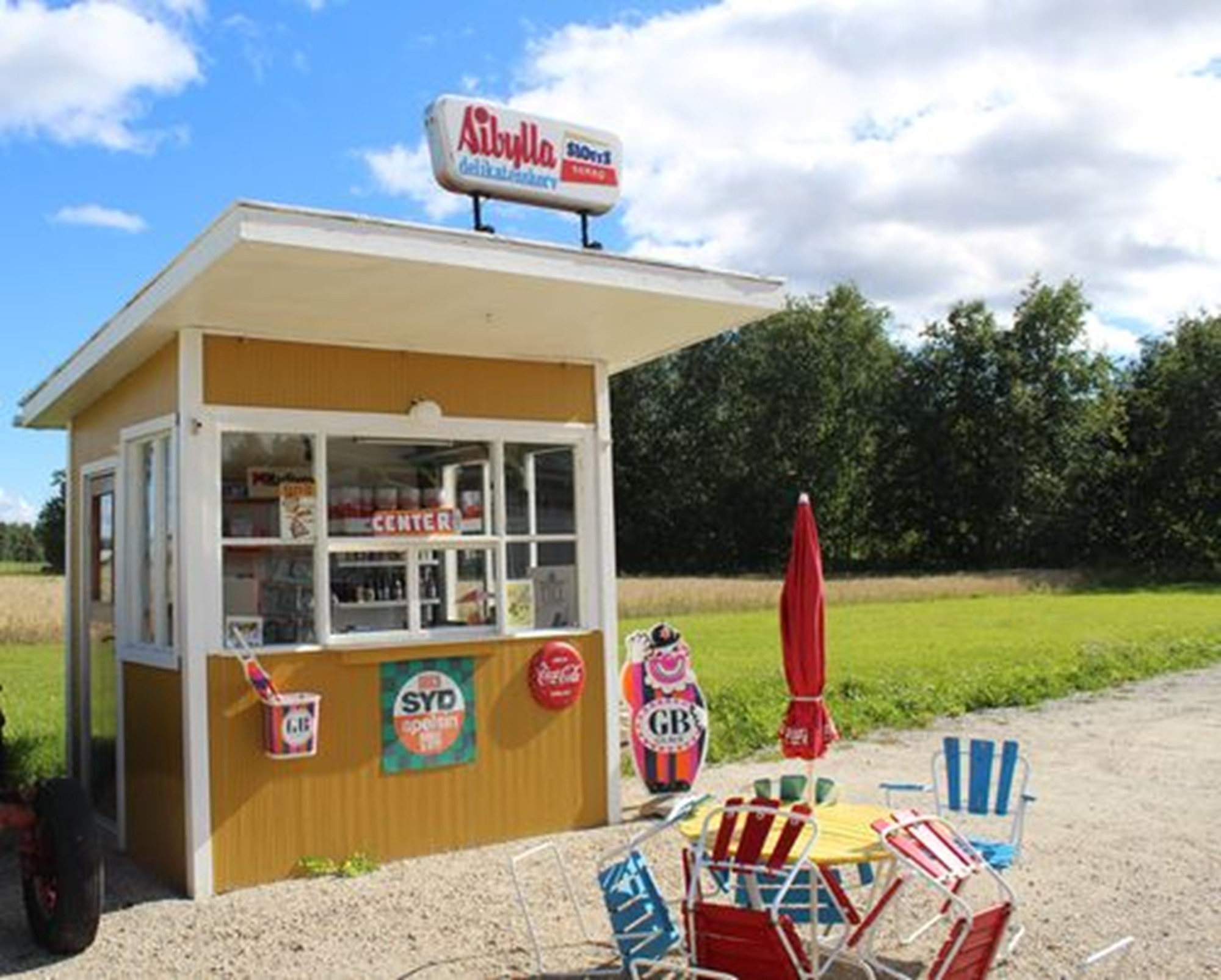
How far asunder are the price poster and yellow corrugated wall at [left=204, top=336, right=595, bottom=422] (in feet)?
4.89

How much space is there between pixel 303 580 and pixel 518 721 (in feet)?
5.06

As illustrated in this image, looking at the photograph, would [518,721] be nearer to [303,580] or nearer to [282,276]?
[303,580]

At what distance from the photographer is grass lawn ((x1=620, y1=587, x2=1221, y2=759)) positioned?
41.1 ft

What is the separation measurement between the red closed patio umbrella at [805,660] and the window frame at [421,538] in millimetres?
2299

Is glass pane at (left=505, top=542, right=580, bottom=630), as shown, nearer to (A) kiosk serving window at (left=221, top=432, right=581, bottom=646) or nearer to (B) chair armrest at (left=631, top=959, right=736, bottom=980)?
(A) kiosk serving window at (left=221, top=432, right=581, bottom=646)

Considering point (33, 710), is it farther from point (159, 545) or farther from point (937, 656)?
point (937, 656)

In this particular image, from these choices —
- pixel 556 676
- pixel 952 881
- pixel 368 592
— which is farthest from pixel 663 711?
pixel 952 881

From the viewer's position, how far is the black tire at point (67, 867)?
17.7 ft

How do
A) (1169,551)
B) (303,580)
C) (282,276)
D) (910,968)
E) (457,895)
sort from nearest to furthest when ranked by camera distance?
(910,968) < (282,276) < (457,895) < (303,580) < (1169,551)

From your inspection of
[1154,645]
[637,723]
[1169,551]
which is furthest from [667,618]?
[1169,551]

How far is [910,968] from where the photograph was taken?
5301mm

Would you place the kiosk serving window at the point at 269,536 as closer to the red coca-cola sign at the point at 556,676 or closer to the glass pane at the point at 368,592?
the glass pane at the point at 368,592

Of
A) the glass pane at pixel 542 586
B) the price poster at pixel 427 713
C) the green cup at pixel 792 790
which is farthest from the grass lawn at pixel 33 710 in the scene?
the green cup at pixel 792 790

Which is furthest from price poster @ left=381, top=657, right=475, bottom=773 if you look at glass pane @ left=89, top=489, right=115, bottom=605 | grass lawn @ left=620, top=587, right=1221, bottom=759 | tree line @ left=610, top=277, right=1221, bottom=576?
tree line @ left=610, top=277, right=1221, bottom=576
